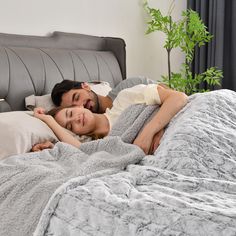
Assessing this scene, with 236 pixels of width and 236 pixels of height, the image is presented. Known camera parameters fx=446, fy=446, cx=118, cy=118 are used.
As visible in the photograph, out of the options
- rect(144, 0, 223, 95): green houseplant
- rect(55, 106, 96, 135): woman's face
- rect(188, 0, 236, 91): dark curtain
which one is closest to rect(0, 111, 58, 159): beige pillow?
rect(55, 106, 96, 135): woman's face

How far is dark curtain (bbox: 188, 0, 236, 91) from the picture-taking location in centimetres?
372

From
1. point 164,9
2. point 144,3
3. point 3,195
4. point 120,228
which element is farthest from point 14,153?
point 164,9

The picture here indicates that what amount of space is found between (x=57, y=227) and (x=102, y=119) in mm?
958

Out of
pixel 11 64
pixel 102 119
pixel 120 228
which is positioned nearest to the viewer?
pixel 120 228

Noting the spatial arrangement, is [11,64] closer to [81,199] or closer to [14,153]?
[14,153]

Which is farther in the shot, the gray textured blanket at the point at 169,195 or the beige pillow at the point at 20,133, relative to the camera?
the beige pillow at the point at 20,133

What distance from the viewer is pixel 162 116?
5.87 ft

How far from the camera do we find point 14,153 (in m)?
1.69

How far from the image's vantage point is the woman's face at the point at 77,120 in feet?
6.36

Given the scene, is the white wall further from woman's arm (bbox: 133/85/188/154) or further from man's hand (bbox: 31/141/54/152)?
woman's arm (bbox: 133/85/188/154)

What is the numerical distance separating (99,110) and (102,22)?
1195mm

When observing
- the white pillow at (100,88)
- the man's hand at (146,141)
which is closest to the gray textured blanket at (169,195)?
the man's hand at (146,141)

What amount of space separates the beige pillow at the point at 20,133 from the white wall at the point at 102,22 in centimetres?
90

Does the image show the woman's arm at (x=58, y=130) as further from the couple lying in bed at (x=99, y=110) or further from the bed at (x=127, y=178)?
the bed at (x=127, y=178)
